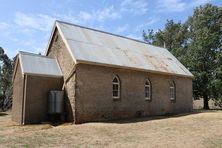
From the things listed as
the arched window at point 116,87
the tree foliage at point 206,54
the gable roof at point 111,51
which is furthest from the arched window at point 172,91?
the tree foliage at point 206,54

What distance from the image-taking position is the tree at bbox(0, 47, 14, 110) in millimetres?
43469

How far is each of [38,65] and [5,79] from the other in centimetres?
3040


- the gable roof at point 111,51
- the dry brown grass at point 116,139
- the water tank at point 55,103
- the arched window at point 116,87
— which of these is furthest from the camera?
the arched window at point 116,87

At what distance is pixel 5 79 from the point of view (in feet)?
157

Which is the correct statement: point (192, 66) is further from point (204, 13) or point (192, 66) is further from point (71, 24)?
point (71, 24)

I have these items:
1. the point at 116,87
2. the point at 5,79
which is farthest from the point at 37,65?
the point at 5,79

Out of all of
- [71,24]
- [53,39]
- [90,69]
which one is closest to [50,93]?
[90,69]

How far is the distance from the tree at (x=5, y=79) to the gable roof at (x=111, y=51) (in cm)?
2421

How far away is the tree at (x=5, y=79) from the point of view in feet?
143

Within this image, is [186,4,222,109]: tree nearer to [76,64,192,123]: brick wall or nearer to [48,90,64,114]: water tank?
[76,64,192,123]: brick wall

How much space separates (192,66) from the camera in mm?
39531

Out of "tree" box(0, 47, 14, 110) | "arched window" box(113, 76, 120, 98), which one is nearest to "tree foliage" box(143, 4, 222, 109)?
"arched window" box(113, 76, 120, 98)

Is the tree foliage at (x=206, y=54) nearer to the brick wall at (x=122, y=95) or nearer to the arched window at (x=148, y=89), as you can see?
the brick wall at (x=122, y=95)

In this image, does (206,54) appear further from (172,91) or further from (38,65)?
(38,65)
